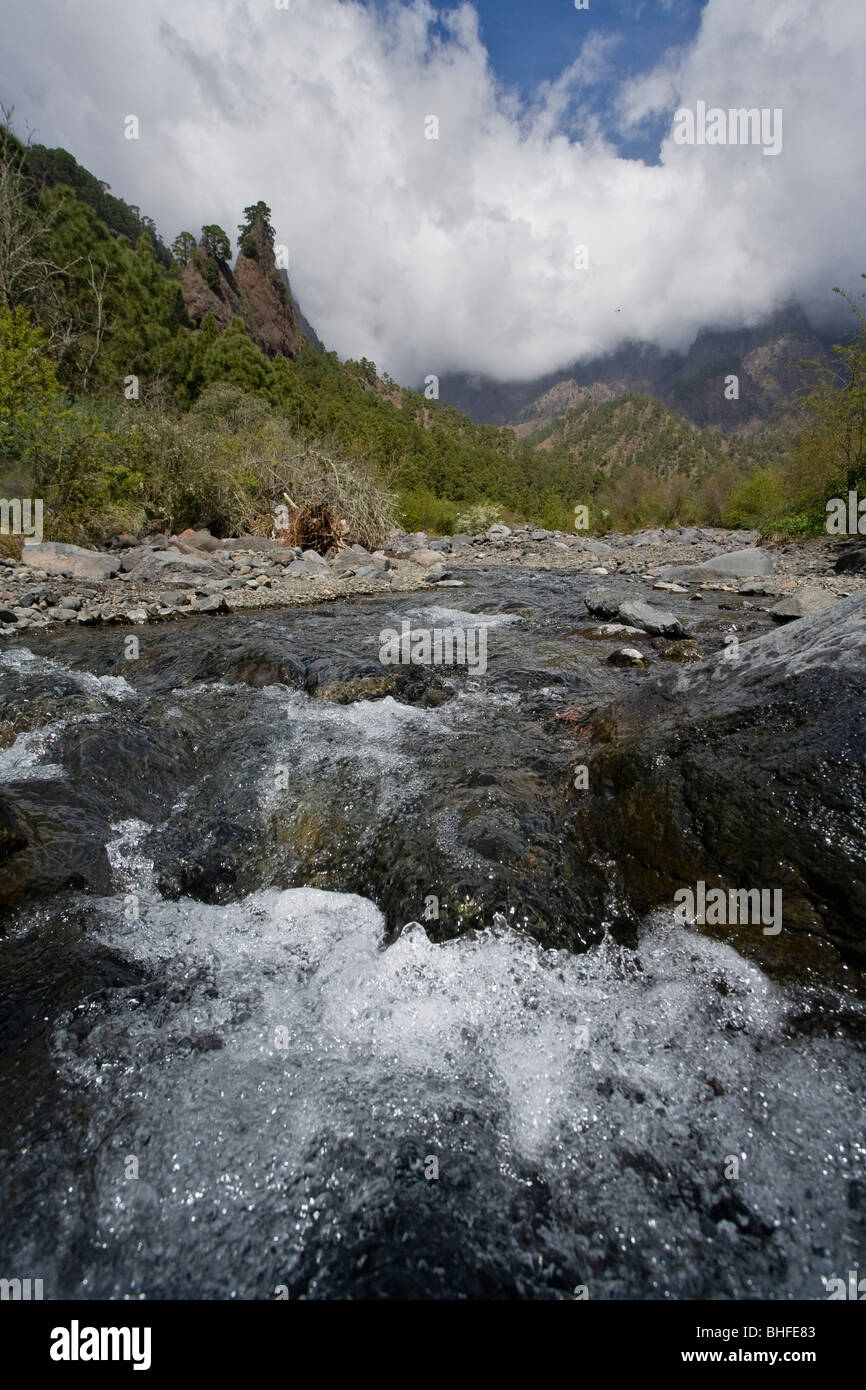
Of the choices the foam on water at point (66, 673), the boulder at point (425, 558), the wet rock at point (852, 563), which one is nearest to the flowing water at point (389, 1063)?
the foam on water at point (66, 673)

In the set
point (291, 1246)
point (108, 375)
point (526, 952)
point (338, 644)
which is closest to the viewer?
point (291, 1246)

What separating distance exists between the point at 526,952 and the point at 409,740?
244cm

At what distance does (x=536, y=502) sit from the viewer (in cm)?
6969

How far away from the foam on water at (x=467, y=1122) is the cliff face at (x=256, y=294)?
275 feet

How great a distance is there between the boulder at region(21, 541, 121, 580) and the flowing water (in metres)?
8.58

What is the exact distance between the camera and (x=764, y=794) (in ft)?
9.15

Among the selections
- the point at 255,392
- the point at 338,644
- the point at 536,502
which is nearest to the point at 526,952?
the point at 338,644

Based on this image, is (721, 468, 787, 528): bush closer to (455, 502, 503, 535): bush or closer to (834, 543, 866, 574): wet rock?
(455, 502, 503, 535): bush

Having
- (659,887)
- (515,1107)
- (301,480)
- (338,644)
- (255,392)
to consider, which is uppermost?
(255,392)

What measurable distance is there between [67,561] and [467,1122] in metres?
12.7

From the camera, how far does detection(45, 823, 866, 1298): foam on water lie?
1604 mm

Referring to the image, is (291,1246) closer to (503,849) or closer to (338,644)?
(503,849)

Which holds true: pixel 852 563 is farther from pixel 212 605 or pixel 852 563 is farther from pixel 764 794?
pixel 212 605

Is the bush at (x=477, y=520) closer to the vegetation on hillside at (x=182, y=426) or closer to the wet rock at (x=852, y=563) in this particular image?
the vegetation on hillside at (x=182, y=426)
